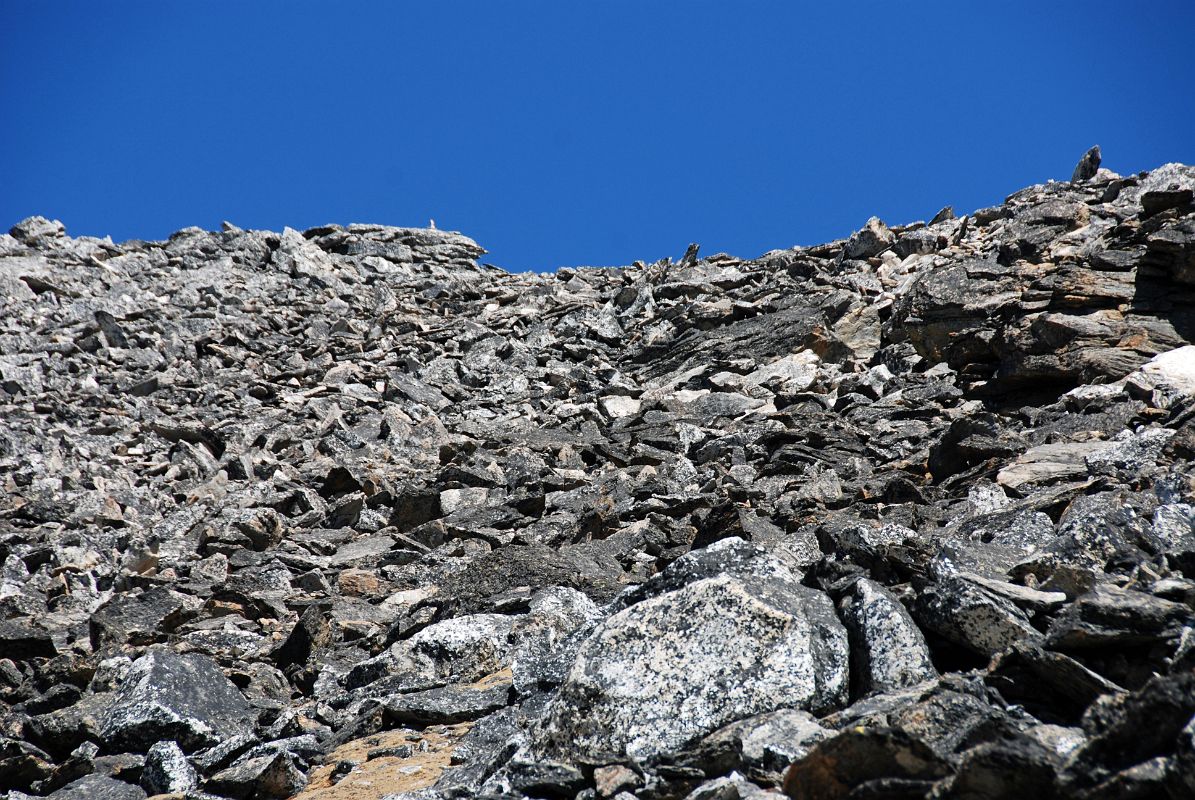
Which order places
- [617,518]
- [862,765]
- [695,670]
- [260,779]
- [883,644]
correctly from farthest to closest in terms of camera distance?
1. [617,518]
2. [260,779]
3. [883,644]
4. [695,670]
5. [862,765]

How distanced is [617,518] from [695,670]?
9189mm

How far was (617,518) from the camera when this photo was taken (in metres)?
14.9

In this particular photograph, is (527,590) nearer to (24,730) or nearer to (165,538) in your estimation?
(24,730)

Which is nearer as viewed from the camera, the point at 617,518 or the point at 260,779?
the point at 260,779

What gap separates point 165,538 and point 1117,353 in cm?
1496

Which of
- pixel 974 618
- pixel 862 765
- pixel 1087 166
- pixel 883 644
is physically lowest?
pixel 862 765

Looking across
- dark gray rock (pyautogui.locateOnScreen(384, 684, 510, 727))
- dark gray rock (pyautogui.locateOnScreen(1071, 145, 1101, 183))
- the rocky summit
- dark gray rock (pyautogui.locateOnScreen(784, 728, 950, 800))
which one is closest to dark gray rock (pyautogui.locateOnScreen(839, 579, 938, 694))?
the rocky summit

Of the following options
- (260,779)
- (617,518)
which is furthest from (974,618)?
(617,518)

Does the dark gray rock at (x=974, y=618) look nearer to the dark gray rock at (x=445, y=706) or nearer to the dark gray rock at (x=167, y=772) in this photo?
the dark gray rock at (x=445, y=706)

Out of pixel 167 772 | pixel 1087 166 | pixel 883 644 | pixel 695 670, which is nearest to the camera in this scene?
pixel 695 670

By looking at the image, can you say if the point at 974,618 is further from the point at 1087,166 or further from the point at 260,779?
the point at 1087,166

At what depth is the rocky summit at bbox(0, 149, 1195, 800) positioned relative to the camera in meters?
5.28

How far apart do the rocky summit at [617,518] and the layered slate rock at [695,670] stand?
0.02m

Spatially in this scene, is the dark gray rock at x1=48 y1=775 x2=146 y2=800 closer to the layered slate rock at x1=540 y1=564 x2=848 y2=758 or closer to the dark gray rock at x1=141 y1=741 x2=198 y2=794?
the dark gray rock at x1=141 y1=741 x2=198 y2=794
